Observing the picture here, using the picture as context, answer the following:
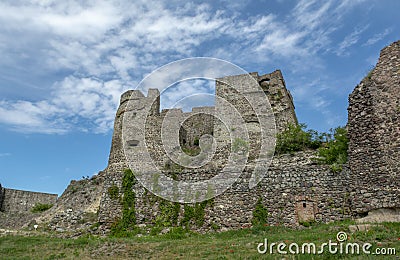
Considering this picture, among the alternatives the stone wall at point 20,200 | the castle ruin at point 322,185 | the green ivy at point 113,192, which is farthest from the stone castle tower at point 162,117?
the stone wall at point 20,200

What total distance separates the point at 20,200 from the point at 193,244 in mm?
27152

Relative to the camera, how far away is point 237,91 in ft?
89.6

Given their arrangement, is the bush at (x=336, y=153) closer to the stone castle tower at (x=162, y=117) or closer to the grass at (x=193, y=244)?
the grass at (x=193, y=244)

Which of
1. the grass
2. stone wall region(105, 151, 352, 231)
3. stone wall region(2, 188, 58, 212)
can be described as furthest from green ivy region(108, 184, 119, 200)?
stone wall region(2, 188, 58, 212)

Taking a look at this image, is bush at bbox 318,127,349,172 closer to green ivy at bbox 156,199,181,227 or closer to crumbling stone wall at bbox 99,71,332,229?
crumbling stone wall at bbox 99,71,332,229

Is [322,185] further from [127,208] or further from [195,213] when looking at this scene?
[127,208]

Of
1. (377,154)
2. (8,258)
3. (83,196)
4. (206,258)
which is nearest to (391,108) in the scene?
(377,154)

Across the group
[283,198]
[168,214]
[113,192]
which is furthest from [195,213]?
[113,192]

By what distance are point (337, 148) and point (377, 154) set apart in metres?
1.83

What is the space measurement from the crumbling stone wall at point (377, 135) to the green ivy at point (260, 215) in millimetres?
3431

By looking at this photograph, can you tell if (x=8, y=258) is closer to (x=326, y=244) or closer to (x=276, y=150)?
(x=326, y=244)

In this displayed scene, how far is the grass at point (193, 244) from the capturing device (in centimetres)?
1080

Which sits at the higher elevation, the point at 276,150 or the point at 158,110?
the point at 158,110

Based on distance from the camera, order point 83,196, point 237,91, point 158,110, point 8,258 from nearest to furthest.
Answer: point 8,258 < point 83,196 < point 158,110 < point 237,91
